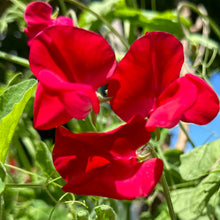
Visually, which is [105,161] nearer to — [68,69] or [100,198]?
[68,69]

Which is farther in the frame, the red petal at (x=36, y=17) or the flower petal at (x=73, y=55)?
the red petal at (x=36, y=17)

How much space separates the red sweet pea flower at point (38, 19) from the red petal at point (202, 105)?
24 cm

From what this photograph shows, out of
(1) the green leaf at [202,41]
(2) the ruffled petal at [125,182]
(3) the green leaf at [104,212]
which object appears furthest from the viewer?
(1) the green leaf at [202,41]

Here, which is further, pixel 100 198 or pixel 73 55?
pixel 100 198

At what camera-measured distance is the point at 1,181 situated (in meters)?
0.46

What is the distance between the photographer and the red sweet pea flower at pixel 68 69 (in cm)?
40

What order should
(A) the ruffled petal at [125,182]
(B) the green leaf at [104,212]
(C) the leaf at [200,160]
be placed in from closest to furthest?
(A) the ruffled petal at [125,182], (B) the green leaf at [104,212], (C) the leaf at [200,160]

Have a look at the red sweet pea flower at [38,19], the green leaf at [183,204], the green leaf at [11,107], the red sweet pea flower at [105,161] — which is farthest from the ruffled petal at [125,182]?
the green leaf at [183,204]

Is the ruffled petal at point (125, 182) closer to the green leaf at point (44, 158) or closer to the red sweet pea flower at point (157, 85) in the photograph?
the red sweet pea flower at point (157, 85)

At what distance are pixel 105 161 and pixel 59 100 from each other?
67 mm

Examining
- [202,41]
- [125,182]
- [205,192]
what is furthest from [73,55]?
[202,41]

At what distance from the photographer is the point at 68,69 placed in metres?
0.41

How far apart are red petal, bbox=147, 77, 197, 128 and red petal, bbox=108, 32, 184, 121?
0.05ft

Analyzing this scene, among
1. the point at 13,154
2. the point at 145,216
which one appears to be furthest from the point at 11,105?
the point at 13,154
